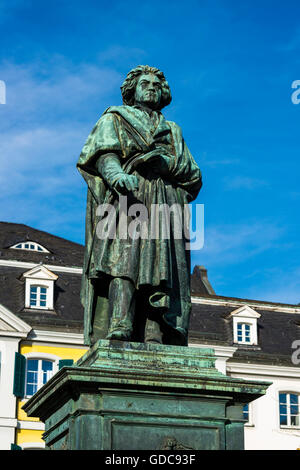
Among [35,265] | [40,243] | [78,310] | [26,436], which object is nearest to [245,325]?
[78,310]

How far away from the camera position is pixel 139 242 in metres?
8.02

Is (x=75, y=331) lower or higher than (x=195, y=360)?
higher

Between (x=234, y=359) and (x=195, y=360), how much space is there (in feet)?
123

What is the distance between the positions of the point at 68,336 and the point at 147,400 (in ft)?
111

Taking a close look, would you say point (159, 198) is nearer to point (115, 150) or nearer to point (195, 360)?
point (115, 150)

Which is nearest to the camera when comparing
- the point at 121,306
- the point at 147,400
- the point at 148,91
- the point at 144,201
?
the point at 147,400

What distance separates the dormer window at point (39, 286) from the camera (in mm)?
42219

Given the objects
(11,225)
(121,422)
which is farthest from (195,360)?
(11,225)

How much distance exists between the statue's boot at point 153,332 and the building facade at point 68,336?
31.2m

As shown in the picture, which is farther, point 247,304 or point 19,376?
point 247,304

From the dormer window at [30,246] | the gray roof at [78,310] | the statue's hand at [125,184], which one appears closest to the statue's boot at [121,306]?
the statue's hand at [125,184]

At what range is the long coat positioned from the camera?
313 inches

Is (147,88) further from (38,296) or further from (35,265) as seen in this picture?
(35,265)

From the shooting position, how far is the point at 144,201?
8.16 metres
